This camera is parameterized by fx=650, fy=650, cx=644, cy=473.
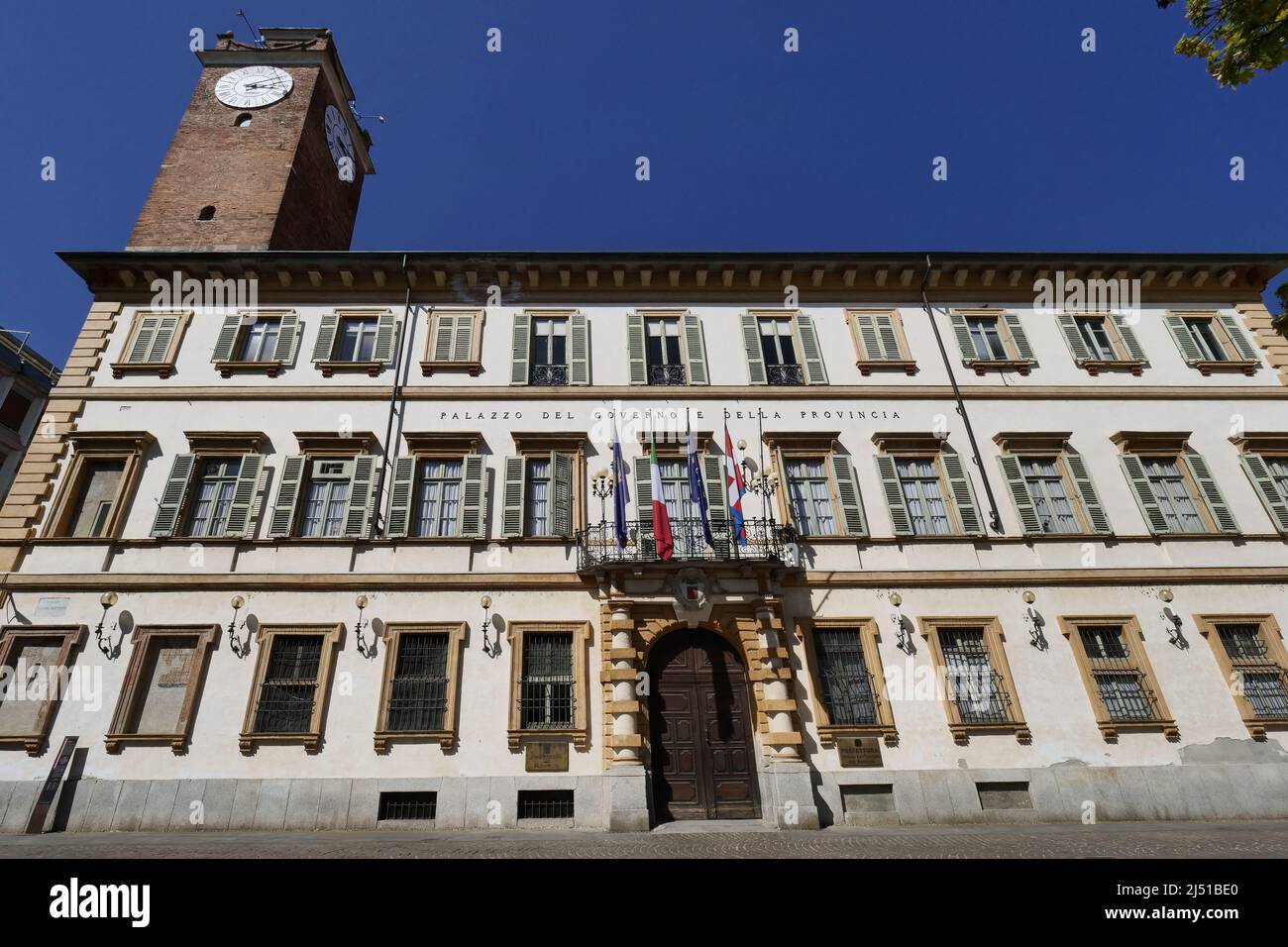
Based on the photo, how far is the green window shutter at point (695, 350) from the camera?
53.1 ft

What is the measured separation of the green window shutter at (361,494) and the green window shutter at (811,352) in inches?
417

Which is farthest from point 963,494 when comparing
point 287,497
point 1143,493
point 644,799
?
point 287,497

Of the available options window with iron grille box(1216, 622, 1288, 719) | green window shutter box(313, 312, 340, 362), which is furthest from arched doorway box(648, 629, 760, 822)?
green window shutter box(313, 312, 340, 362)

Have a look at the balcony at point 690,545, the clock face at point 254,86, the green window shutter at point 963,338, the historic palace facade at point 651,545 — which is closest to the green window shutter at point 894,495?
the historic palace facade at point 651,545

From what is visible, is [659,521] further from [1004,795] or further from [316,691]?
[1004,795]

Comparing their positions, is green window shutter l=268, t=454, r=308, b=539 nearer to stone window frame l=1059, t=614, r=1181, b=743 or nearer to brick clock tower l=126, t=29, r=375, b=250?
brick clock tower l=126, t=29, r=375, b=250

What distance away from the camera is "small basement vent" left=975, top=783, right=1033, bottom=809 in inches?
475

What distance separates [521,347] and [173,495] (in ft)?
27.3

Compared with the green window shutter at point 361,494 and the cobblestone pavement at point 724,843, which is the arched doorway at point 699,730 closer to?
the cobblestone pavement at point 724,843

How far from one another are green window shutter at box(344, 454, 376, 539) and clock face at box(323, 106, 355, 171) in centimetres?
1743

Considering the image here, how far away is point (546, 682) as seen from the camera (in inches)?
501
